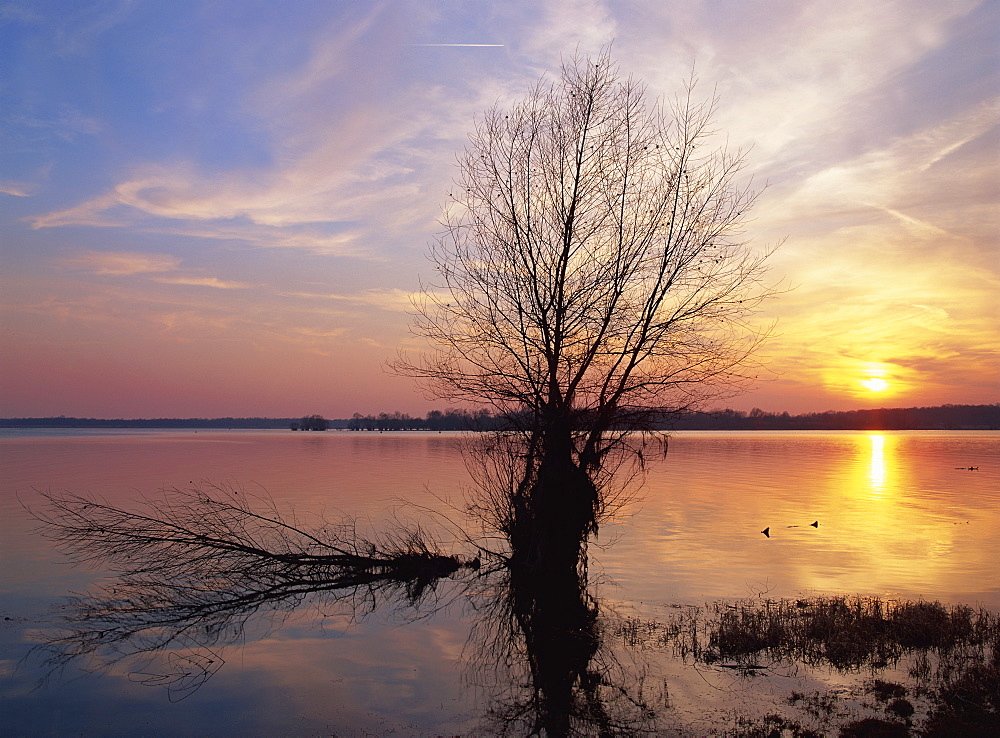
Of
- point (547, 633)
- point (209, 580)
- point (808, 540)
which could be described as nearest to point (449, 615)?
point (547, 633)

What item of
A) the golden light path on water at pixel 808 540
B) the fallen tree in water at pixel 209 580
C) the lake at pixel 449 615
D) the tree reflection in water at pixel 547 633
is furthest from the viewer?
the golden light path on water at pixel 808 540

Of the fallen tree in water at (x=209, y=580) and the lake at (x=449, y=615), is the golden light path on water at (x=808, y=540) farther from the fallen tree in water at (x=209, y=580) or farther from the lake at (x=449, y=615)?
the fallen tree in water at (x=209, y=580)

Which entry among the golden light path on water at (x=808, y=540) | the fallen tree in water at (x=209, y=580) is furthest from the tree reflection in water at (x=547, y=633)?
the golden light path on water at (x=808, y=540)

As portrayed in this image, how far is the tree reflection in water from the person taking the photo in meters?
8.18

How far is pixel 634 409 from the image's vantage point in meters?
15.8

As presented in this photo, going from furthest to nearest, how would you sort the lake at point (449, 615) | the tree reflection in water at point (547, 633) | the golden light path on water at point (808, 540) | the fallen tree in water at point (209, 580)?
the golden light path on water at point (808, 540)
the fallen tree in water at point (209, 580)
the lake at point (449, 615)
the tree reflection in water at point (547, 633)

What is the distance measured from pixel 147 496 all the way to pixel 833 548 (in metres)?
23.5

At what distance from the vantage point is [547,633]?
39.0 feet

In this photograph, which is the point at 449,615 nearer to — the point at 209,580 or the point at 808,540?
the point at 209,580

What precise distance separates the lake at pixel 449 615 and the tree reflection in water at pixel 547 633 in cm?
14

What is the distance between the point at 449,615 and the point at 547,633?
2033 mm

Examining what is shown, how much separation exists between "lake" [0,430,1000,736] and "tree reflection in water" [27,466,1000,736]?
0.14 m

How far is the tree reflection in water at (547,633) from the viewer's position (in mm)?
8180

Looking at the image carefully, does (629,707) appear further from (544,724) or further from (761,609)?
(761,609)
